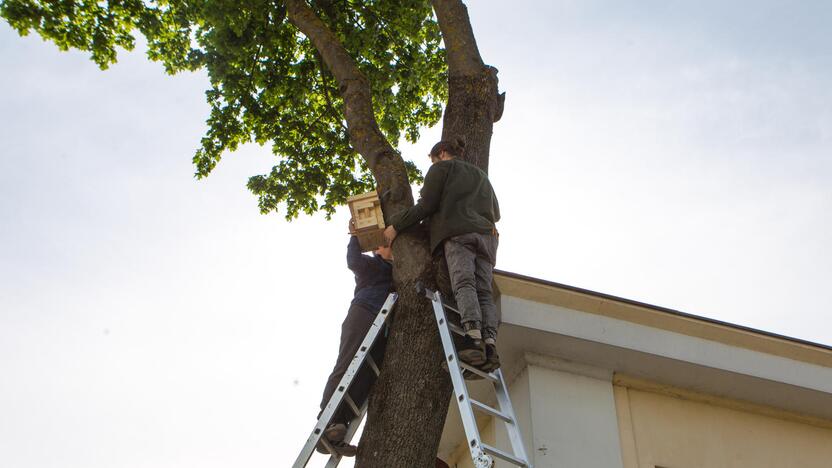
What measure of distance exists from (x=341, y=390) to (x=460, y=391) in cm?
79

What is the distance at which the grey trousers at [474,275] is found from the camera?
15.6 ft

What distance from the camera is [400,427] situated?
4281 mm

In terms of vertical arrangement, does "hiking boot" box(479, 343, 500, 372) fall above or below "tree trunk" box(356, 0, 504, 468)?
above

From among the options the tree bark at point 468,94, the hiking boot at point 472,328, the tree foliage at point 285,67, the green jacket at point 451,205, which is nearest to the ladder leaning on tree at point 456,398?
the hiking boot at point 472,328

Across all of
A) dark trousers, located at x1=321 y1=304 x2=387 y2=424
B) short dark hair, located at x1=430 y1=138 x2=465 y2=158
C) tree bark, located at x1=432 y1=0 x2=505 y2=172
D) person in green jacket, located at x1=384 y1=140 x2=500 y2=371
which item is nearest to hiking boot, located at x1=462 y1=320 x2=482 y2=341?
person in green jacket, located at x1=384 y1=140 x2=500 y2=371

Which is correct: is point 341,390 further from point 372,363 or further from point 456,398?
point 456,398

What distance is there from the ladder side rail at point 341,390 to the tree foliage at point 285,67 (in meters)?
5.03

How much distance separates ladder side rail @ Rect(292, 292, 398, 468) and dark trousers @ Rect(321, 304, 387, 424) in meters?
0.20

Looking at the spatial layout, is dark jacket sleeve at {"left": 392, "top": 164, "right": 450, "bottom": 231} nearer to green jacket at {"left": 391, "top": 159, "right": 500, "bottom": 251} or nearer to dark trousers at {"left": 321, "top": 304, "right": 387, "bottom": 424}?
green jacket at {"left": 391, "top": 159, "right": 500, "bottom": 251}

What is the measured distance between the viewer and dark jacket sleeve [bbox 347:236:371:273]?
19.8ft

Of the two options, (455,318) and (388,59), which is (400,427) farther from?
(388,59)

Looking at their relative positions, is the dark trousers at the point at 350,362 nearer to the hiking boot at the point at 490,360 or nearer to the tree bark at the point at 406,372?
the tree bark at the point at 406,372

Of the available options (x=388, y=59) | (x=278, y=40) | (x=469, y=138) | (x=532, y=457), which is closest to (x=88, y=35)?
(x=278, y=40)

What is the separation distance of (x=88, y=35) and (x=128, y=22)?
1.60 feet
